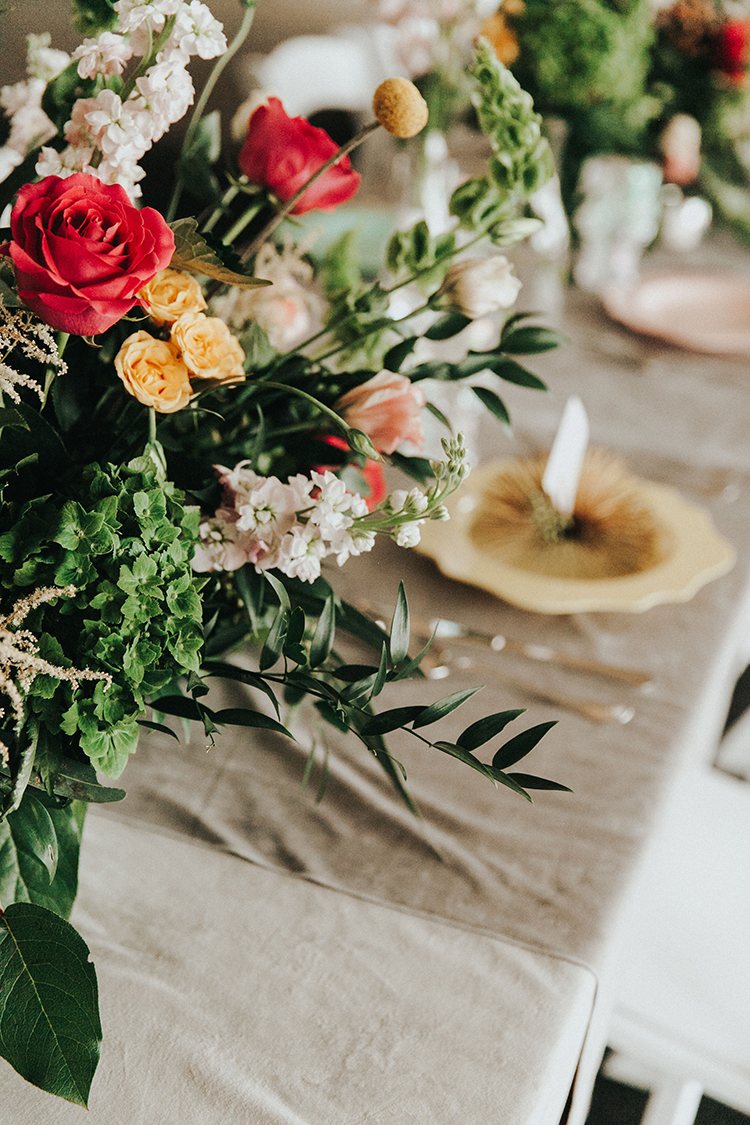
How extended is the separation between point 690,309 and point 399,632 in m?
1.41

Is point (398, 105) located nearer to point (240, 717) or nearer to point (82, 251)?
point (82, 251)

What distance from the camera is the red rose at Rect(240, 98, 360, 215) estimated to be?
583 millimetres

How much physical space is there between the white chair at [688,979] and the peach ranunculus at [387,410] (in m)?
0.35

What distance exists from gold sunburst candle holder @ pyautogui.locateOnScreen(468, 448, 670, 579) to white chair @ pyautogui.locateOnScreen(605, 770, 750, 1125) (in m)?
0.26

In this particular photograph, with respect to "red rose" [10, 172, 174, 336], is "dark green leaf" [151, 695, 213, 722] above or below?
below

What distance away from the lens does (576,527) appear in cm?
A: 103

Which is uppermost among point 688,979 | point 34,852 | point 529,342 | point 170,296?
point 170,296

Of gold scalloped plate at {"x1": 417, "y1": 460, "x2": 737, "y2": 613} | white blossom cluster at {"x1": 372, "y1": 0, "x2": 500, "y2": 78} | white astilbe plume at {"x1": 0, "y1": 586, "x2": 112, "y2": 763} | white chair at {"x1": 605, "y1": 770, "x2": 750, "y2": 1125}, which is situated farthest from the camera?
white blossom cluster at {"x1": 372, "y1": 0, "x2": 500, "y2": 78}

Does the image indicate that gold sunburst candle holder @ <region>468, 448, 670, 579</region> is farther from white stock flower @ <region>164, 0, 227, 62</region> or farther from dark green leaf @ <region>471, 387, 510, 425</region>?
white stock flower @ <region>164, 0, 227, 62</region>

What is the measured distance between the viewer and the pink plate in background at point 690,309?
5.05ft

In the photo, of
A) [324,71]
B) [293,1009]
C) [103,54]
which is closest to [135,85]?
[103,54]

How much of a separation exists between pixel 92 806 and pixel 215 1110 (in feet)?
0.83

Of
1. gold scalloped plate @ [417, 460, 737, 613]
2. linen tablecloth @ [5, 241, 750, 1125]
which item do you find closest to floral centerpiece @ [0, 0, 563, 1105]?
linen tablecloth @ [5, 241, 750, 1125]

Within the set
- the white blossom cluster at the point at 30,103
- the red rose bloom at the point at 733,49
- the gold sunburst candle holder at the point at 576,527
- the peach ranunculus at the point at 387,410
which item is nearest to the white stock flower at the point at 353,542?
the peach ranunculus at the point at 387,410
